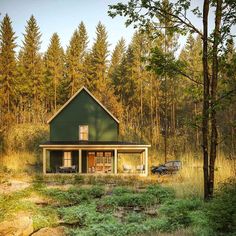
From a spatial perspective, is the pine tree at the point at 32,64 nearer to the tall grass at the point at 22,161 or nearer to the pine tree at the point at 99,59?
the pine tree at the point at 99,59

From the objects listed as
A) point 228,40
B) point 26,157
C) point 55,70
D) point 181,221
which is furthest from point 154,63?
point 55,70

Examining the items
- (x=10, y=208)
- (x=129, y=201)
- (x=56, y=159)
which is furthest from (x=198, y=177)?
(x=56, y=159)

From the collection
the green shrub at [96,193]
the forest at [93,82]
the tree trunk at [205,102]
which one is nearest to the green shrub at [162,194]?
the green shrub at [96,193]

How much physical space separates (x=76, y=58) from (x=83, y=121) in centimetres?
2843

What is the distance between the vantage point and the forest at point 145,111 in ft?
31.0

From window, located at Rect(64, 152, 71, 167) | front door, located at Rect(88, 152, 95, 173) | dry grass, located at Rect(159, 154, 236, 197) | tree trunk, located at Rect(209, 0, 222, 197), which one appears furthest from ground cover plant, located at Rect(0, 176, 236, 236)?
front door, located at Rect(88, 152, 95, 173)

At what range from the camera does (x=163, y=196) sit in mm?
→ 13094

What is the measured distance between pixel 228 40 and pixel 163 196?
A: 19.5 ft

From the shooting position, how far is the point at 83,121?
104ft

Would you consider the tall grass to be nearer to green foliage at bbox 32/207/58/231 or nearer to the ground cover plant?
the ground cover plant

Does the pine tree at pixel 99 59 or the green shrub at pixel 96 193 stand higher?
the pine tree at pixel 99 59

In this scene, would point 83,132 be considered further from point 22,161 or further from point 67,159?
point 22,161

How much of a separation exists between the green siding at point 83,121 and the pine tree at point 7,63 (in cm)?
2156

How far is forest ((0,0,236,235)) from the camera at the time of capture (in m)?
9.45
